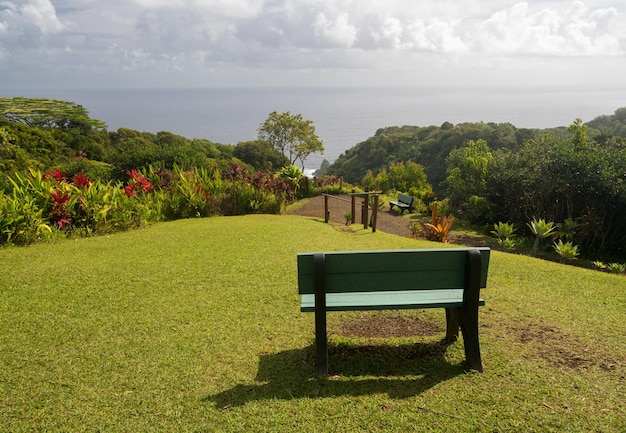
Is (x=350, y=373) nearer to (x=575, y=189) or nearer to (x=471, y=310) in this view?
(x=471, y=310)

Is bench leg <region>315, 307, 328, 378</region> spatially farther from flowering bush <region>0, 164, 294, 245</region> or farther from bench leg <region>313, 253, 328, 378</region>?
flowering bush <region>0, 164, 294, 245</region>

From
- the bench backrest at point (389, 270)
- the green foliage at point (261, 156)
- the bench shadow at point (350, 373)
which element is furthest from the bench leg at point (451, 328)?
the green foliage at point (261, 156)

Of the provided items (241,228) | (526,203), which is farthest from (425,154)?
(241,228)

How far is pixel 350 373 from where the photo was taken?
10.5 ft

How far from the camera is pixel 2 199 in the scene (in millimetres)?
7504

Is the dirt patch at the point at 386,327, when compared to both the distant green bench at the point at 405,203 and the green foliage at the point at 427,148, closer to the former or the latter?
the distant green bench at the point at 405,203

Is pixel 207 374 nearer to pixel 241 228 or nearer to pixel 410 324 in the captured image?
pixel 410 324

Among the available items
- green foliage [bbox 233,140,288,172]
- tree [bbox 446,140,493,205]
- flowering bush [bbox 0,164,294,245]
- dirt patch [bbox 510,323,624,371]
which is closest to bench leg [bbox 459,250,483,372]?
dirt patch [bbox 510,323,624,371]

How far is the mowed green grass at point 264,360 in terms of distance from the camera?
2664mm

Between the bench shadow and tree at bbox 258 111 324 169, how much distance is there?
127ft

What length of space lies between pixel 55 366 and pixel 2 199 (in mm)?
5541

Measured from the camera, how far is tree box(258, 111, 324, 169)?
42.7m

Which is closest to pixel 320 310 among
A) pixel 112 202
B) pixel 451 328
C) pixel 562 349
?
pixel 451 328

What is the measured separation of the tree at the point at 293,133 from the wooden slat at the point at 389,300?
39.0 meters
